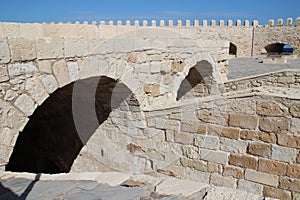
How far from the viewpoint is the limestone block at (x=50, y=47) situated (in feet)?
10.9

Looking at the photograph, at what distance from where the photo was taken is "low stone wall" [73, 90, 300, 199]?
3.49m

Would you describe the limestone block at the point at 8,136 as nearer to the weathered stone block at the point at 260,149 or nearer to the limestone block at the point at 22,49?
the limestone block at the point at 22,49

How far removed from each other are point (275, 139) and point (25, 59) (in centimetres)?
317

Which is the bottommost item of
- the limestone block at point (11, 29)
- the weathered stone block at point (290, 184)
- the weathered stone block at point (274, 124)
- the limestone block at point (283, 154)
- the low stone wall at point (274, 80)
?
the weathered stone block at point (290, 184)

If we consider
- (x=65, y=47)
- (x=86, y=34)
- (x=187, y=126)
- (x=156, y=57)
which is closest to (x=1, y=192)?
(x=65, y=47)

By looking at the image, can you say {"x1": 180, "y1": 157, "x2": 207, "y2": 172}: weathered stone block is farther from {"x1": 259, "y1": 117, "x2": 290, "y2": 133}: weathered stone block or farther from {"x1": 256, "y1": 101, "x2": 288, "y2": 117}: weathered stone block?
{"x1": 256, "y1": 101, "x2": 288, "y2": 117}: weathered stone block

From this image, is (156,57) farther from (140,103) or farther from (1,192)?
(1,192)

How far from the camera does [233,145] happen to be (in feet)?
12.8

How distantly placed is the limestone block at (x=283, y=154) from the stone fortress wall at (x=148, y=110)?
11mm

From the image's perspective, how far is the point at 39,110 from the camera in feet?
20.9

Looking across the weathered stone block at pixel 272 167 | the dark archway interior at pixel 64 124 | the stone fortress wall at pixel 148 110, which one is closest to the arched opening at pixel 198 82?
the stone fortress wall at pixel 148 110

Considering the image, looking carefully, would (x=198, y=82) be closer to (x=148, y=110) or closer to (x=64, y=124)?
(x=148, y=110)

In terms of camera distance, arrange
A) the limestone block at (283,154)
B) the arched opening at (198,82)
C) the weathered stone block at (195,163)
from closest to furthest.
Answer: the limestone block at (283,154)
the weathered stone block at (195,163)
the arched opening at (198,82)

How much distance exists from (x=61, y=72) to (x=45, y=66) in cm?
24
